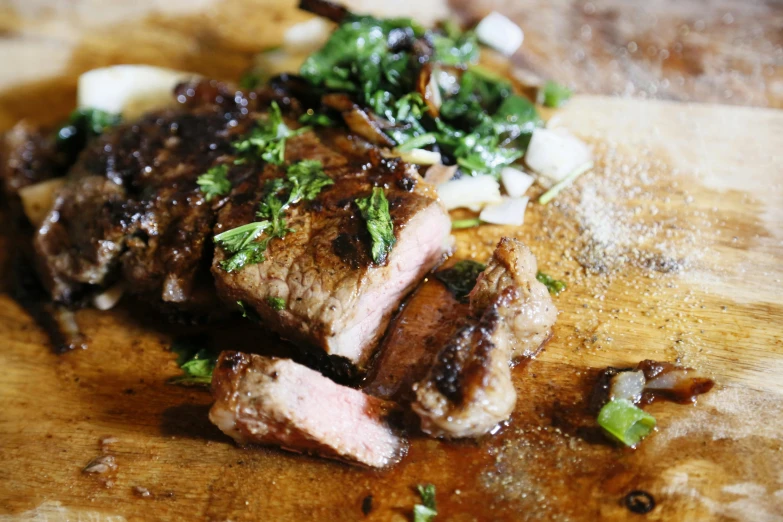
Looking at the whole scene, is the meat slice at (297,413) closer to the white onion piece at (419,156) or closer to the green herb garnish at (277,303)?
the green herb garnish at (277,303)

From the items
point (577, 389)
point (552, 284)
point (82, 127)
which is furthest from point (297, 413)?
point (82, 127)

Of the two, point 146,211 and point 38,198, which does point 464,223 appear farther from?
point 38,198

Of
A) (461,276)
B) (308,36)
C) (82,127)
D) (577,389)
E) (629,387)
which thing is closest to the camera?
(629,387)

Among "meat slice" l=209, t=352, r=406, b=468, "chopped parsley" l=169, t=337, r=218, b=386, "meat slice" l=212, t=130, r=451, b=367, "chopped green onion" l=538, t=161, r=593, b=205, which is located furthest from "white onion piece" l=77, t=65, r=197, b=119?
"chopped green onion" l=538, t=161, r=593, b=205

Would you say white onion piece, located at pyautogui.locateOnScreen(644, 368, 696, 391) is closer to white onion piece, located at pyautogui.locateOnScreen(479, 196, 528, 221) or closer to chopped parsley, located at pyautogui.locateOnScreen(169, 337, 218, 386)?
white onion piece, located at pyautogui.locateOnScreen(479, 196, 528, 221)

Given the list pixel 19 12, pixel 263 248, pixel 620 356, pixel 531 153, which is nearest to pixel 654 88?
pixel 531 153
